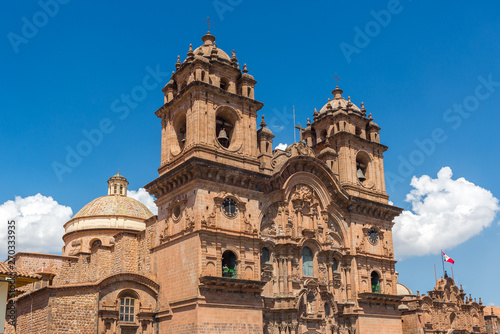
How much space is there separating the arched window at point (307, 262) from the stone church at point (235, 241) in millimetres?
67

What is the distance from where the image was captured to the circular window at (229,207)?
32344 millimetres

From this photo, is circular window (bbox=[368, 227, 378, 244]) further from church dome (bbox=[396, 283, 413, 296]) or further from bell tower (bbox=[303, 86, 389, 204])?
church dome (bbox=[396, 283, 413, 296])

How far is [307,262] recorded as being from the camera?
36062 mm

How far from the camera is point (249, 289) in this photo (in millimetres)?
31250

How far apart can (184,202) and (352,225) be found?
13215 mm

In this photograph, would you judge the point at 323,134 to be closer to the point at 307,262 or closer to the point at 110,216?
the point at 307,262

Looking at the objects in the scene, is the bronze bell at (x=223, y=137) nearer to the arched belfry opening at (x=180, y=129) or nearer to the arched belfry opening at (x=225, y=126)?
the arched belfry opening at (x=225, y=126)

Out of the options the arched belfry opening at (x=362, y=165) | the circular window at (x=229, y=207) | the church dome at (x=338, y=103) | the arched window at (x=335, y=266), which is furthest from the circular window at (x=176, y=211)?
the church dome at (x=338, y=103)

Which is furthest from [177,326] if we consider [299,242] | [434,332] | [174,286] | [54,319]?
[434,332]

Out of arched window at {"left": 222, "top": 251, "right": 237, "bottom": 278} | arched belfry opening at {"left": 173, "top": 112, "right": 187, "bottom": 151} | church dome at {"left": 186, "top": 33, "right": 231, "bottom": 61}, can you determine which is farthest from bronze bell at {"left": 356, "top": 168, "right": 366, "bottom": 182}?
arched window at {"left": 222, "top": 251, "right": 237, "bottom": 278}

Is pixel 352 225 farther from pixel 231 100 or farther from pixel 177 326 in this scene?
pixel 177 326

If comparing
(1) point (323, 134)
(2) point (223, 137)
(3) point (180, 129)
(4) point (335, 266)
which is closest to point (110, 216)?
(3) point (180, 129)

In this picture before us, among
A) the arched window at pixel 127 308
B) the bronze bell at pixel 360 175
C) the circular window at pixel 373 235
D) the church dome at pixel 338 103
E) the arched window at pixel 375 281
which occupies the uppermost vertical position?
the church dome at pixel 338 103

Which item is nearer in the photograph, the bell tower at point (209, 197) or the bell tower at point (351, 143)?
the bell tower at point (209, 197)
